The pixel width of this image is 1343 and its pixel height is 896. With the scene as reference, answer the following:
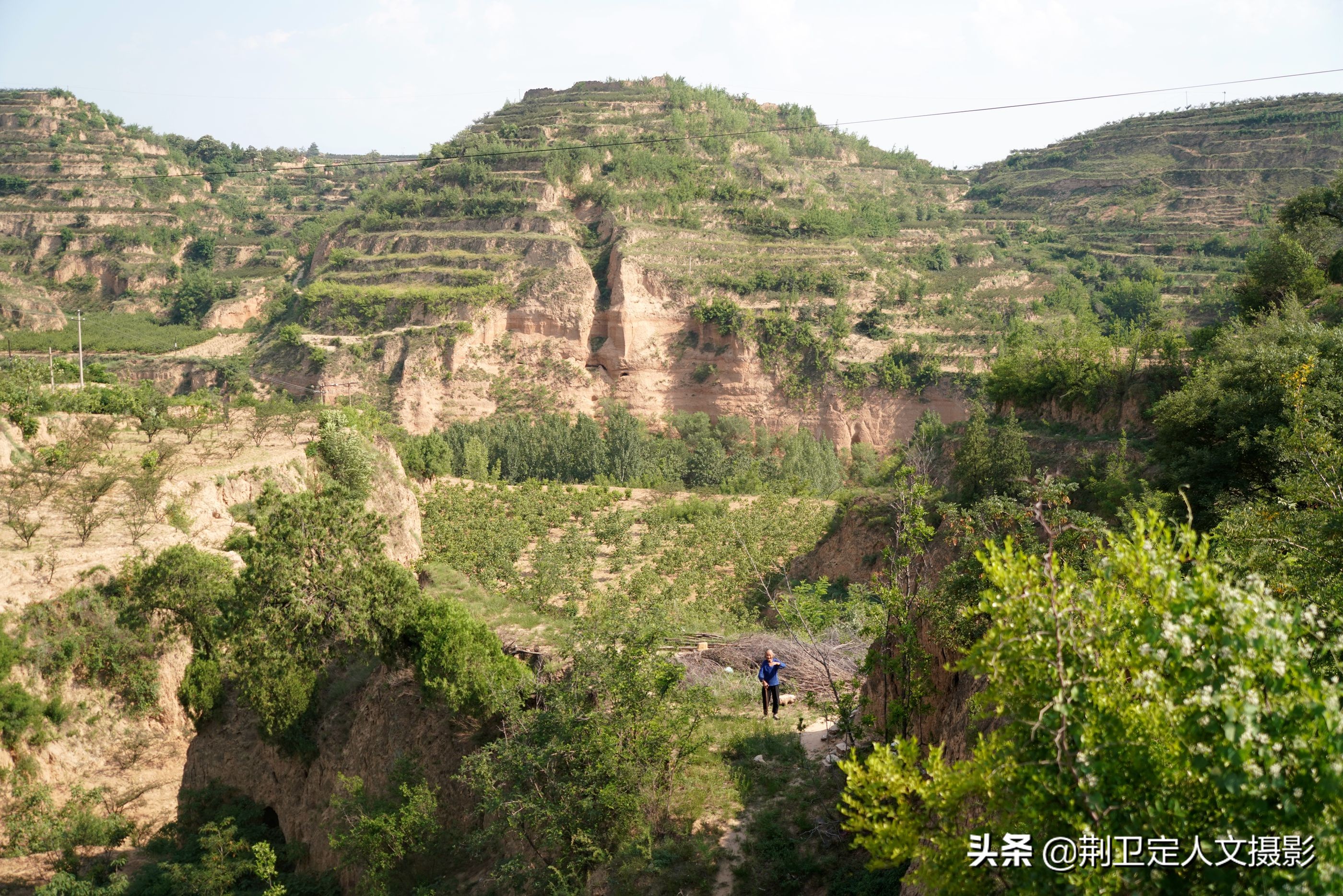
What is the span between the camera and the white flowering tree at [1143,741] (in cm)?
343

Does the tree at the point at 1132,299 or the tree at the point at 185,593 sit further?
the tree at the point at 1132,299

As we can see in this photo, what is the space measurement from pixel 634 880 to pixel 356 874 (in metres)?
5.10

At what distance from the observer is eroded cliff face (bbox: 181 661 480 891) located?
12.7 m

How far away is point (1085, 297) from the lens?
4875cm

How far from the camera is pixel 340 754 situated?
13742 millimetres

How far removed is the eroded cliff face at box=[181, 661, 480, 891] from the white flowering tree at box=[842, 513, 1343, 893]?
369 inches

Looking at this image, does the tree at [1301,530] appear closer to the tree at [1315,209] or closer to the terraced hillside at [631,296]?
the tree at [1315,209]

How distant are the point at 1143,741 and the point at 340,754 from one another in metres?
12.8

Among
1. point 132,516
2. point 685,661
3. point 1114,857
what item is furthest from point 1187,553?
point 132,516

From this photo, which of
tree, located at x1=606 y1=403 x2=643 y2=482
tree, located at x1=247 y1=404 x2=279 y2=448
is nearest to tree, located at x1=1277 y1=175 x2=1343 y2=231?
tree, located at x1=606 y1=403 x2=643 y2=482

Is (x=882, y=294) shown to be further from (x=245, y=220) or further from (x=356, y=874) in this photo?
(x=245, y=220)

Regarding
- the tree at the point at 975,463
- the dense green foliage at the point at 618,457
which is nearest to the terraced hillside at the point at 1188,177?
the dense green foliage at the point at 618,457

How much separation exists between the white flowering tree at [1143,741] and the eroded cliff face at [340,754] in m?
9.38

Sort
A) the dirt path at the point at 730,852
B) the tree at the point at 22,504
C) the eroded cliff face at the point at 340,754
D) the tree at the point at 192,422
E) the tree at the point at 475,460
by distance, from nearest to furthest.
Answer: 1. the dirt path at the point at 730,852
2. the eroded cliff face at the point at 340,754
3. the tree at the point at 22,504
4. the tree at the point at 192,422
5. the tree at the point at 475,460
